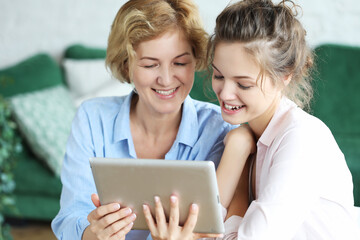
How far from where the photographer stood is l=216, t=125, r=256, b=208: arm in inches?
60.0

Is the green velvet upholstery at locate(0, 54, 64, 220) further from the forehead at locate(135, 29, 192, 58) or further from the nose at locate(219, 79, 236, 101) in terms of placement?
the nose at locate(219, 79, 236, 101)

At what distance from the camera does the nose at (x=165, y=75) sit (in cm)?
163

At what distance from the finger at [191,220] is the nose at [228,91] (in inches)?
13.2

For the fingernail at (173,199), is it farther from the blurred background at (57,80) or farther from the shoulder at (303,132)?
the blurred background at (57,80)

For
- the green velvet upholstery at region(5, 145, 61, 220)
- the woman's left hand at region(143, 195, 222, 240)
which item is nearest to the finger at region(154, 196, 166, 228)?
the woman's left hand at region(143, 195, 222, 240)

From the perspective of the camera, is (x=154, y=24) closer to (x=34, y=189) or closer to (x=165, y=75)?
(x=165, y=75)

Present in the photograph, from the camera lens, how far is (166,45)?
1.63 meters

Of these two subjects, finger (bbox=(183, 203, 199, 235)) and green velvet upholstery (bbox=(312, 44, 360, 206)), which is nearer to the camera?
finger (bbox=(183, 203, 199, 235))

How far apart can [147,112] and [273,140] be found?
0.56 meters

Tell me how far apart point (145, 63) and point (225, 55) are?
13.3 inches

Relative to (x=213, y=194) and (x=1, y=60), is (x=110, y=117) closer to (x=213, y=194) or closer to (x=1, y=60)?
(x=213, y=194)

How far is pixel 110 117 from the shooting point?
1.80 metres

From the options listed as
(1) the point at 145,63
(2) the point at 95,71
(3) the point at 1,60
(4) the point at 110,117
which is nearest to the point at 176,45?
(1) the point at 145,63

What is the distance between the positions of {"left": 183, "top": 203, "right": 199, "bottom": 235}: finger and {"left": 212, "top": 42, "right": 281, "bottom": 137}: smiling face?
0.32m
